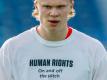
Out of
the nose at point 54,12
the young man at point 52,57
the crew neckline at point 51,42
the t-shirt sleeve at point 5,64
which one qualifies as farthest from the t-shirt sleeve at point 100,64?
the t-shirt sleeve at point 5,64

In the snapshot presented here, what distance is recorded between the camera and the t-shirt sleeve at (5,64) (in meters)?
3.38

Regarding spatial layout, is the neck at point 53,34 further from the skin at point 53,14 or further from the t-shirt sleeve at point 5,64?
the t-shirt sleeve at point 5,64

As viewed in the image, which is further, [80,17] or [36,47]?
[80,17]

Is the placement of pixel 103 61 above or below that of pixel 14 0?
below

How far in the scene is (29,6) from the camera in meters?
5.23

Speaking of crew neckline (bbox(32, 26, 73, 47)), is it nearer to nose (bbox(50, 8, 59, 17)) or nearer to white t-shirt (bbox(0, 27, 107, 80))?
white t-shirt (bbox(0, 27, 107, 80))

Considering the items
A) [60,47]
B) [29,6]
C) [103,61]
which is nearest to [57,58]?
[60,47]

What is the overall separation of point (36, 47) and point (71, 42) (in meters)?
0.21

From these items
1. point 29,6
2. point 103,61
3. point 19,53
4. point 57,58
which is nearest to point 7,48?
point 19,53

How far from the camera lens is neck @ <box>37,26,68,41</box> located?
3.32 m

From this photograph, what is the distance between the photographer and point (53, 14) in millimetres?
3207

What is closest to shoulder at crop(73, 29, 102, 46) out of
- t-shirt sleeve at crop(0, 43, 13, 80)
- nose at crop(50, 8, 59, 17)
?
nose at crop(50, 8, 59, 17)

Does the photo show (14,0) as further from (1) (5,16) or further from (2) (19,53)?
(2) (19,53)

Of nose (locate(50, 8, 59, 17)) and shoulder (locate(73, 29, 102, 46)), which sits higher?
nose (locate(50, 8, 59, 17))
